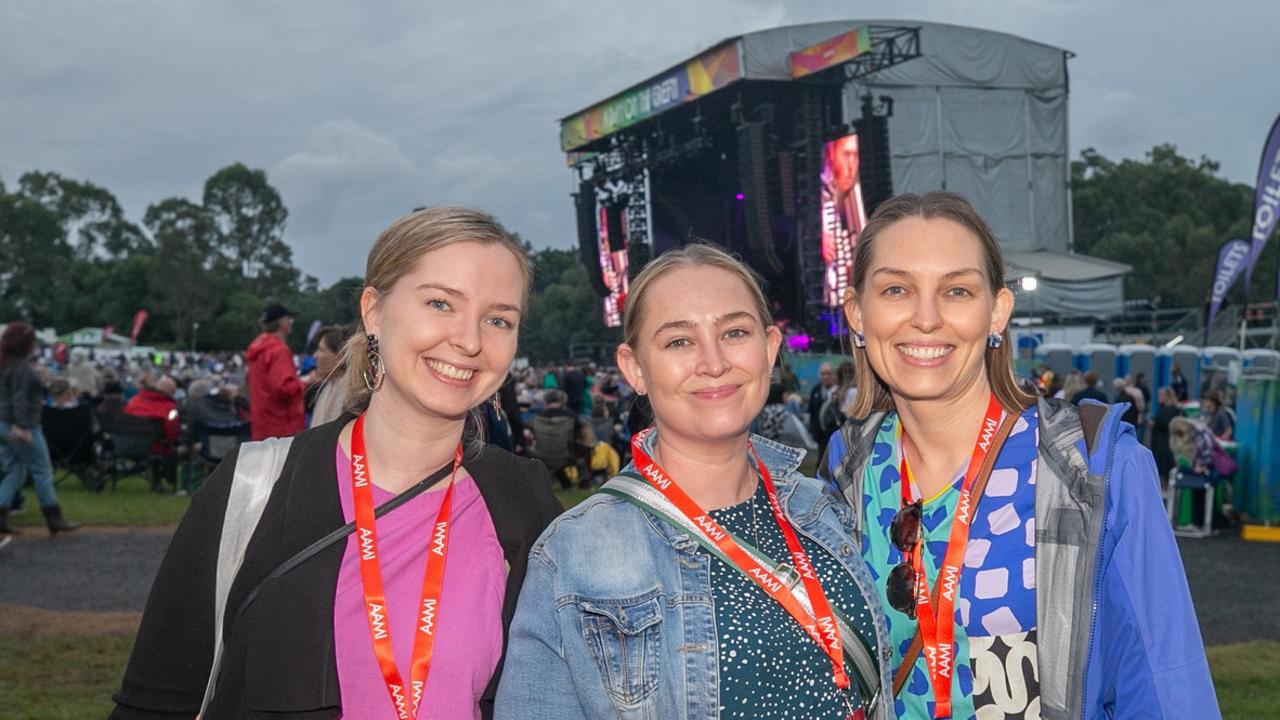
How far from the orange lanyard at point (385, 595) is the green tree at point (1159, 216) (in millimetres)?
54363

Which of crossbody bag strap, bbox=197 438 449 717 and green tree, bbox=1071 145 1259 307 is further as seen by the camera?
green tree, bbox=1071 145 1259 307

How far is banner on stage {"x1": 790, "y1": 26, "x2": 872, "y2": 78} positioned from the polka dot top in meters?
26.4

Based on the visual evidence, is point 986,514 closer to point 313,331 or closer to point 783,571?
point 783,571

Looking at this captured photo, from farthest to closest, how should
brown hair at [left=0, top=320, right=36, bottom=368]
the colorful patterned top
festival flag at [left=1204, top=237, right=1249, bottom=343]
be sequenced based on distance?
festival flag at [left=1204, top=237, right=1249, bottom=343] < brown hair at [left=0, top=320, right=36, bottom=368] < the colorful patterned top

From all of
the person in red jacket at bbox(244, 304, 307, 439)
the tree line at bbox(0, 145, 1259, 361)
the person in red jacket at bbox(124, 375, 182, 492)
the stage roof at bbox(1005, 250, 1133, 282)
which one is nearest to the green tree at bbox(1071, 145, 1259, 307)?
the tree line at bbox(0, 145, 1259, 361)

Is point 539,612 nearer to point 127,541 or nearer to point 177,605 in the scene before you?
point 177,605

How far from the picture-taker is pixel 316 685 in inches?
83.9

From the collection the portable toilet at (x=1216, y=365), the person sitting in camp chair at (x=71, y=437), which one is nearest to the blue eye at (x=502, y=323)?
the person sitting in camp chair at (x=71, y=437)

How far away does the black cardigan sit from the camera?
2.14m

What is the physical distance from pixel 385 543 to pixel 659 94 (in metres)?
33.6

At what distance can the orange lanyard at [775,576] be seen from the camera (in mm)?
2115

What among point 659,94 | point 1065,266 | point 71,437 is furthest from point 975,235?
point 1065,266

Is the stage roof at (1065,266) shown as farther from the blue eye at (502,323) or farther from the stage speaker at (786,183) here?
the blue eye at (502,323)

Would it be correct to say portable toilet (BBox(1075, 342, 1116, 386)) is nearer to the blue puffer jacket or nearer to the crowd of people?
the crowd of people
